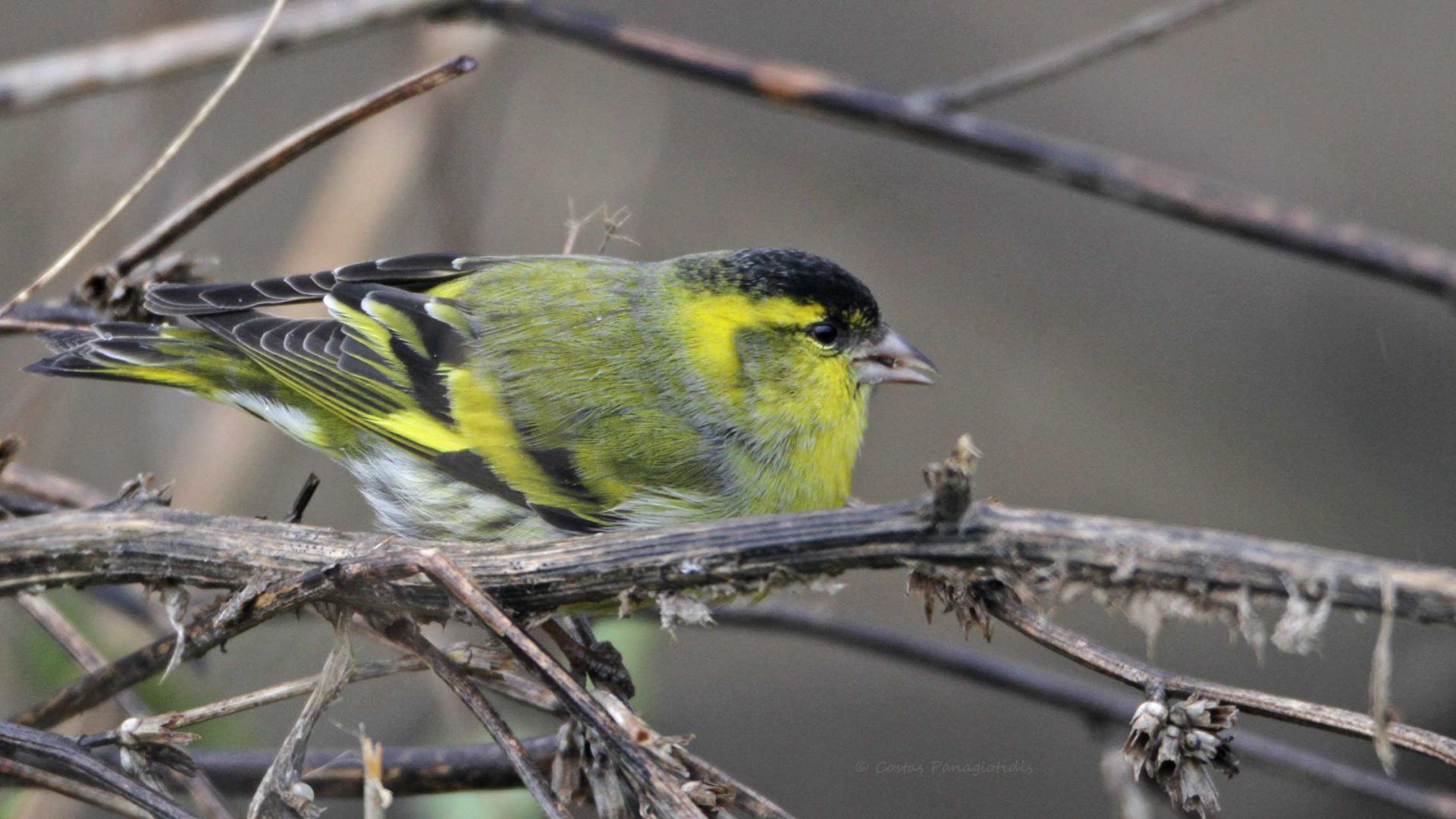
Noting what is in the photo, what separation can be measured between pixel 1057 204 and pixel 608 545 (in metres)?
4.50

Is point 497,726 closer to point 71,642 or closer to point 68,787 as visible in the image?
point 68,787

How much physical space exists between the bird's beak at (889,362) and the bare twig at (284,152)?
1.22 m

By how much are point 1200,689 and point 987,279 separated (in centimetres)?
450

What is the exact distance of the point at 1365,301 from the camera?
528 cm

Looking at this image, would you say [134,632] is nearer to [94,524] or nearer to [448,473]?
[448,473]

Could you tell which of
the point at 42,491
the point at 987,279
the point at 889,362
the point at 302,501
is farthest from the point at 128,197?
the point at 987,279

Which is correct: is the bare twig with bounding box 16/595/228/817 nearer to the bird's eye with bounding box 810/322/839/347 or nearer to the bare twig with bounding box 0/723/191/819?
the bare twig with bounding box 0/723/191/819

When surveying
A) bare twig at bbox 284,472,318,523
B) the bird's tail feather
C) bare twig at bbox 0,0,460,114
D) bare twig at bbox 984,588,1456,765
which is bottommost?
bare twig at bbox 284,472,318,523

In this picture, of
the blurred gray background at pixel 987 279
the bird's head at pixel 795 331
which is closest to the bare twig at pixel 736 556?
the bird's head at pixel 795 331

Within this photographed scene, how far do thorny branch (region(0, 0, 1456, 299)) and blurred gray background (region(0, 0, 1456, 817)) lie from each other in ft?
3.93

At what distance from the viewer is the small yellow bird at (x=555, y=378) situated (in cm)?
272

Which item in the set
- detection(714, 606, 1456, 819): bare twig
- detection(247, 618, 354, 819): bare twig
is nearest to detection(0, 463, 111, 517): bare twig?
detection(247, 618, 354, 819): bare twig

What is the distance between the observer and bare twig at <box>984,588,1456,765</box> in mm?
1325

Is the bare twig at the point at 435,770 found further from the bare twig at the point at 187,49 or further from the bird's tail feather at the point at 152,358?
the bare twig at the point at 187,49
